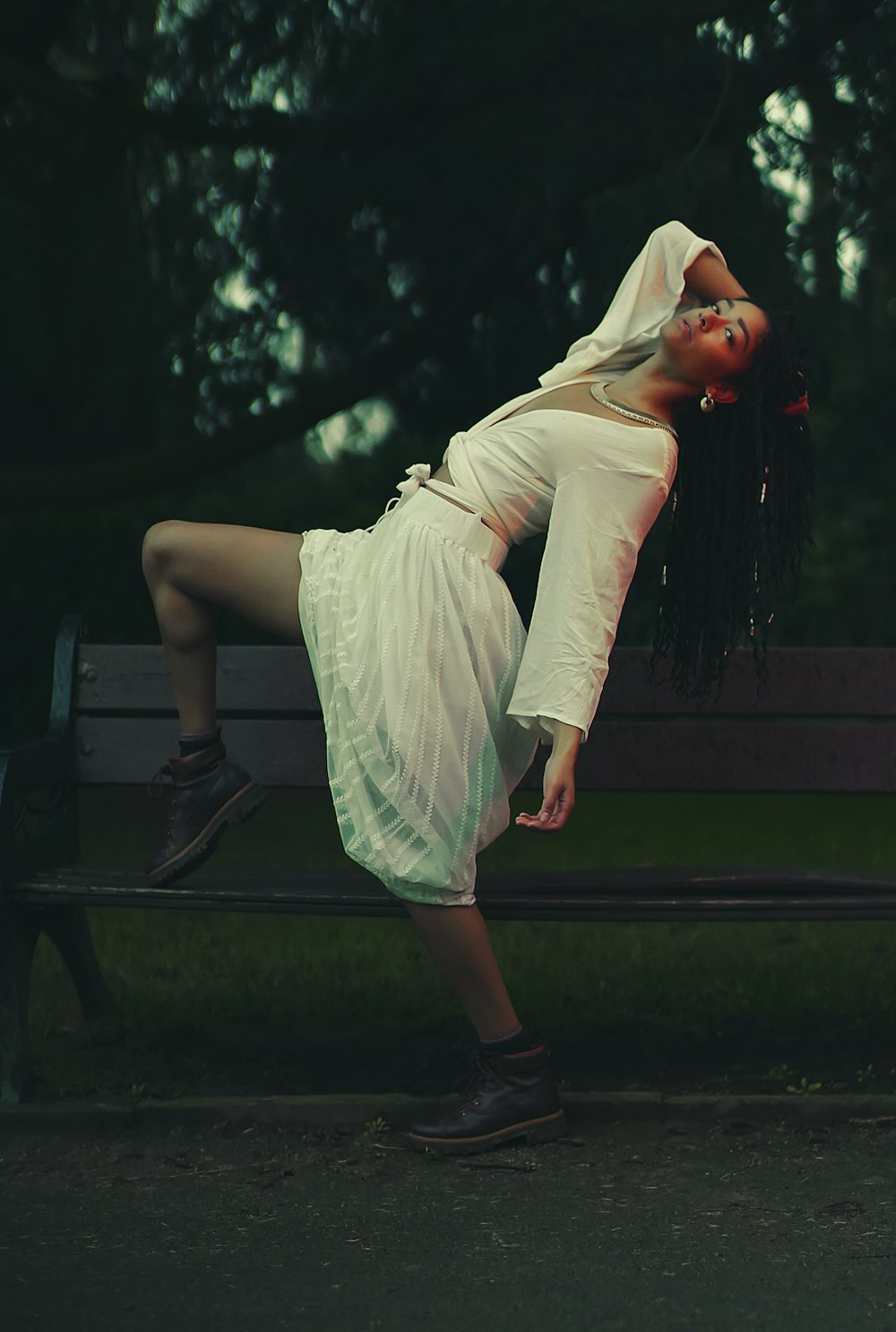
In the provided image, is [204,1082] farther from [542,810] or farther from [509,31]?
[509,31]

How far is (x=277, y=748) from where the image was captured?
4.21m

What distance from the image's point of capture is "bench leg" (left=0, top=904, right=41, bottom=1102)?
12.1 ft

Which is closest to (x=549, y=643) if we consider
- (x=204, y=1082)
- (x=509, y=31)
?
(x=204, y=1082)

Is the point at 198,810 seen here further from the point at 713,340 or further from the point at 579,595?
the point at 713,340

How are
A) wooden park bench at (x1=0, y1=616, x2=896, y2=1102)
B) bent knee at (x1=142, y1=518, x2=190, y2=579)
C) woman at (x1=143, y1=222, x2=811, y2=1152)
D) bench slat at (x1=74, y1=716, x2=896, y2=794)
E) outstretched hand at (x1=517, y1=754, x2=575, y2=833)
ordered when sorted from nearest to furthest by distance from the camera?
1. outstretched hand at (x1=517, y1=754, x2=575, y2=833)
2. woman at (x1=143, y1=222, x2=811, y2=1152)
3. bent knee at (x1=142, y1=518, x2=190, y2=579)
4. wooden park bench at (x1=0, y1=616, x2=896, y2=1102)
5. bench slat at (x1=74, y1=716, x2=896, y2=794)

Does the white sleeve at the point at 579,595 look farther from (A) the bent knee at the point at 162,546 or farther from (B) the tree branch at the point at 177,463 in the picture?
(B) the tree branch at the point at 177,463

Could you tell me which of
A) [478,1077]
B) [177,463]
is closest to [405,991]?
[478,1077]

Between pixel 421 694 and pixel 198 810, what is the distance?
560 millimetres

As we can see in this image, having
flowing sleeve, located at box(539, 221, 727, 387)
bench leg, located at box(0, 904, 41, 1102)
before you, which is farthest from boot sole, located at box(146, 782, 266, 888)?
flowing sleeve, located at box(539, 221, 727, 387)

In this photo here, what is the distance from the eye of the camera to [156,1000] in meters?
4.54

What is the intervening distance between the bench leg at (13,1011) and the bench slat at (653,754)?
1.68 feet

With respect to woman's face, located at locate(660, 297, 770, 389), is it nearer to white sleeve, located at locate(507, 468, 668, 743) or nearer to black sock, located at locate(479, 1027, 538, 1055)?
white sleeve, located at locate(507, 468, 668, 743)

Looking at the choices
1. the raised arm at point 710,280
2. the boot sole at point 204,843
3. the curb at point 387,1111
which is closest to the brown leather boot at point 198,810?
the boot sole at point 204,843

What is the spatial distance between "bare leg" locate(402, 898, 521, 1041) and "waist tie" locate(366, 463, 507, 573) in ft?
2.27
